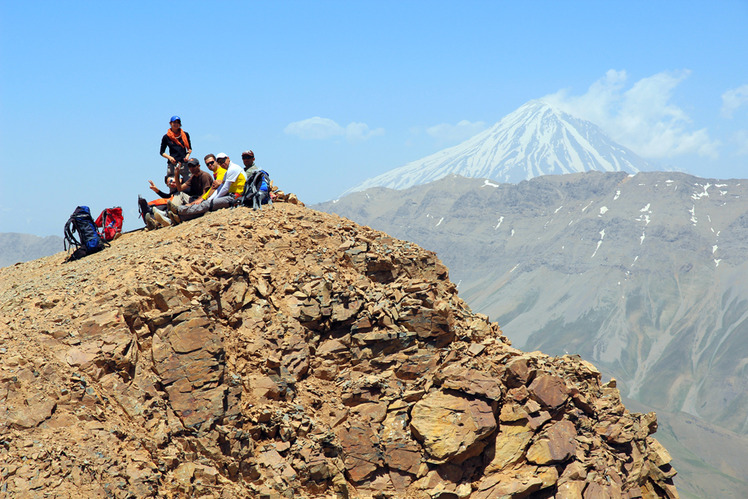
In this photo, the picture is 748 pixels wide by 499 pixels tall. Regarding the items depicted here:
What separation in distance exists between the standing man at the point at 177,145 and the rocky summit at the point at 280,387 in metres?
2.98

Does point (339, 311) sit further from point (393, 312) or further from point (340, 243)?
point (340, 243)

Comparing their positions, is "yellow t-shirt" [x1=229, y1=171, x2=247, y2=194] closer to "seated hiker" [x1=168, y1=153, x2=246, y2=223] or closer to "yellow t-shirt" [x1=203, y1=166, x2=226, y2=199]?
"seated hiker" [x1=168, y1=153, x2=246, y2=223]

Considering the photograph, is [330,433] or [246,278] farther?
[246,278]

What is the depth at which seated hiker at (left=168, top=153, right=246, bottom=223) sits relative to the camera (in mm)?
18156

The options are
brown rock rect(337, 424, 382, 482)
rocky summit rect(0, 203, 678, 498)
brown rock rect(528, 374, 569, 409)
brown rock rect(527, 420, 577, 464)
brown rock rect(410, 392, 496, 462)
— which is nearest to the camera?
rocky summit rect(0, 203, 678, 498)

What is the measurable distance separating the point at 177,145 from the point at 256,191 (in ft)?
11.0

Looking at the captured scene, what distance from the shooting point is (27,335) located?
12.3 metres

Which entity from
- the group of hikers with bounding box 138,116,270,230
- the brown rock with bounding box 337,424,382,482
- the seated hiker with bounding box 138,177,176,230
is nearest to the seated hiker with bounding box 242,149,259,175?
the group of hikers with bounding box 138,116,270,230

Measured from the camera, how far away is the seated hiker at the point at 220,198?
18.2 m

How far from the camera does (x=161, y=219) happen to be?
60.8ft

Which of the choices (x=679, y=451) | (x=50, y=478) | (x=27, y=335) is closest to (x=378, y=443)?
(x=50, y=478)

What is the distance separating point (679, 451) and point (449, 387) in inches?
6819

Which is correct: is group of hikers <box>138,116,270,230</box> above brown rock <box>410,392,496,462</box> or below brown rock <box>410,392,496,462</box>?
above

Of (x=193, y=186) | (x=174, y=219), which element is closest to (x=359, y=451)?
(x=174, y=219)
